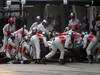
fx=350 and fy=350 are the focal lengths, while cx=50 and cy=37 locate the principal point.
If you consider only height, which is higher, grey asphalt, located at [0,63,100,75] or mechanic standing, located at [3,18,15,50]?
mechanic standing, located at [3,18,15,50]

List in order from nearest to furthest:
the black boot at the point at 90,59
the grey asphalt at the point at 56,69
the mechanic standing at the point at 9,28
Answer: the grey asphalt at the point at 56,69 < the black boot at the point at 90,59 < the mechanic standing at the point at 9,28

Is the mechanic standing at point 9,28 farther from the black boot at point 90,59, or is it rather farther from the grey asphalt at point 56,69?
the black boot at point 90,59

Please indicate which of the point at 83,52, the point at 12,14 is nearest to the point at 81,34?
the point at 83,52

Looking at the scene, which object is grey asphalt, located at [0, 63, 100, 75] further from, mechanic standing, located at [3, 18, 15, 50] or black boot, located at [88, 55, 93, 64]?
mechanic standing, located at [3, 18, 15, 50]

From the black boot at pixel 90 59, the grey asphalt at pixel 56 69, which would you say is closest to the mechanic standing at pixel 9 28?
the grey asphalt at pixel 56 69

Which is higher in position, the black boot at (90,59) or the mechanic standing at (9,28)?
the mechanic standing at (9,28)

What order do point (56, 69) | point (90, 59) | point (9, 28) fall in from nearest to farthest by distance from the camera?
point (56, 69) → point (90, 59) → point (9, 28)

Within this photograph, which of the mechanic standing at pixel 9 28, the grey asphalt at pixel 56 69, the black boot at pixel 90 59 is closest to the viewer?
the grey asphalt at pixel 56 69

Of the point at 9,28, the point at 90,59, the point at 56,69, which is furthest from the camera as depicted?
the point at 9,28

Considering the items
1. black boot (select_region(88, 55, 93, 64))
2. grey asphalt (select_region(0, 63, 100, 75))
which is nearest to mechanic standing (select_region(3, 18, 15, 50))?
grey asphalt (select_region(0, 63, 100, 75))

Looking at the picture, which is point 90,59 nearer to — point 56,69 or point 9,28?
point 56,69

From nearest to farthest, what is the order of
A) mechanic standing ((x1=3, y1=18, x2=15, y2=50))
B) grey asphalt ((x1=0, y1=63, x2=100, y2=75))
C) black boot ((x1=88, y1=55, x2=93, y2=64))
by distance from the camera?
grey asphalt ((x1=0, y1=63, x2=100, y2=75)) < black boot ((x1=88, y1=55, x2=93, y2=64)) < mechanic standing ((x1=3, y1=18, x2=15, y2=50))

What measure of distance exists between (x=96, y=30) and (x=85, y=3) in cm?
315

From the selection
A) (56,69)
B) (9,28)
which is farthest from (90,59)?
(9,28)
